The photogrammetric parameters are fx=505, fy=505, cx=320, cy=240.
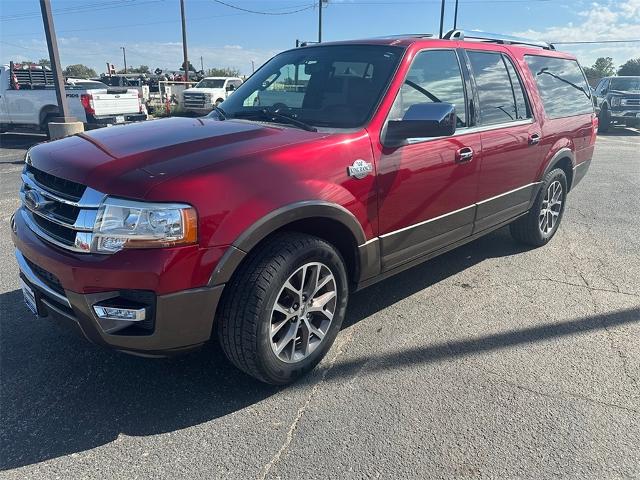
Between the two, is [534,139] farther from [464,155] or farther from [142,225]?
[142,225]

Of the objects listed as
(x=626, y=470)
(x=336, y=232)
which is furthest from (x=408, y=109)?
(x=626, y=470)

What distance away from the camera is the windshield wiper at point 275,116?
125 inches

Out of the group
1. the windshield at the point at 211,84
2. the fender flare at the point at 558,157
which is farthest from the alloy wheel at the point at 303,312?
the windshield at the point at 211,84

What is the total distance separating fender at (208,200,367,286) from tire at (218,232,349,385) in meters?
0.12

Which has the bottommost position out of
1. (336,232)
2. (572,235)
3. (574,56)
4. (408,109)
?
(572,235)

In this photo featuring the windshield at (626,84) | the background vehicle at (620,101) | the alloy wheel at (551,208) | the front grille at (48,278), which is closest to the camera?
the front grille at (48,278)

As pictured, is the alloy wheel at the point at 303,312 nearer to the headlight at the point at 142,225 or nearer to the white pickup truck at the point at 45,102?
the headlight at the point at 142,225

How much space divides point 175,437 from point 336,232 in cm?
142

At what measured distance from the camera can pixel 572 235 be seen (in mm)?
5820

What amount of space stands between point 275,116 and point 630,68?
64.2 metres

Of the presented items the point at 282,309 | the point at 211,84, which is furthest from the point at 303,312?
the point at 211,84

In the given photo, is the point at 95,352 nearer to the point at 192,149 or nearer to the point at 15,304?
the point at 15,304

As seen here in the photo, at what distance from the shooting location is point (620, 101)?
18.2 meters

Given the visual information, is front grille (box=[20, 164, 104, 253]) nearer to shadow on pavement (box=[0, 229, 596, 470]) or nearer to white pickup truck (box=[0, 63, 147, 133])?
shadow on pavement (box=[0, 229, 596, 470])
